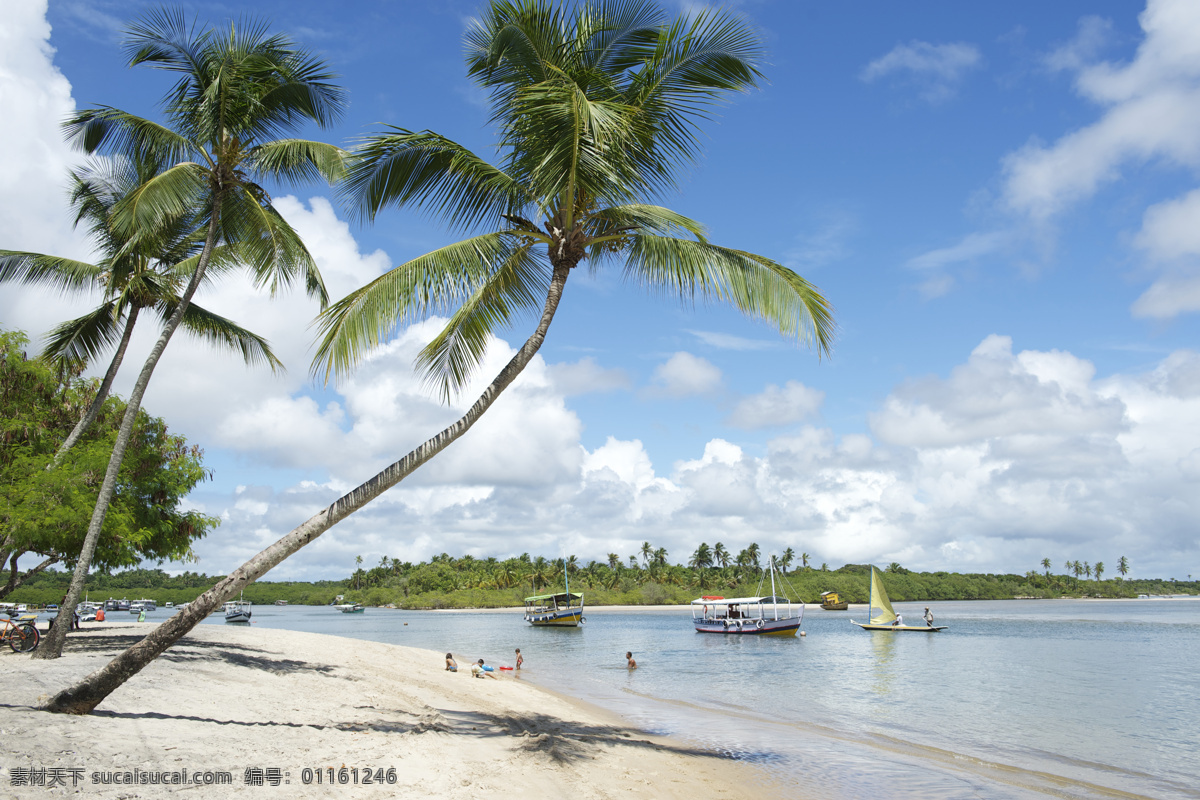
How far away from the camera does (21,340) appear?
16859mm

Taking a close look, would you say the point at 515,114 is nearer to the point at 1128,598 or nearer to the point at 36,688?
the point at 36,688

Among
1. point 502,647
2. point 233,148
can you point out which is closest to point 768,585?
point 502,647

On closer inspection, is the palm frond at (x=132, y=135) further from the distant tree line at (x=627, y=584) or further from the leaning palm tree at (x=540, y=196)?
the distant tree line at (x=627, y=584)

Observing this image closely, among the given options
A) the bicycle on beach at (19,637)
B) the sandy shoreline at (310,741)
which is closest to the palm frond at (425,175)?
the sandy shoreline at (310,741)

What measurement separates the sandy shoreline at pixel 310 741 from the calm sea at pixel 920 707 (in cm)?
269

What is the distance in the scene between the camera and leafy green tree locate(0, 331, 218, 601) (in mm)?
14320

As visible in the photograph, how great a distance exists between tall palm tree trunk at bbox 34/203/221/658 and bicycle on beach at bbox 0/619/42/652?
3098 millimetres

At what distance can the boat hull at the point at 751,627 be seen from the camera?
48.1 meters

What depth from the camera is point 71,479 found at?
14836 mm

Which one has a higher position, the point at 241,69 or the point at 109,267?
the point at 241,69

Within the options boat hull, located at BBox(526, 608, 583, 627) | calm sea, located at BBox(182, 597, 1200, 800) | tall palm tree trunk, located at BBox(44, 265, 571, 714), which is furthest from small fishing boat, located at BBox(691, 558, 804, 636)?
tall palm tree trunk, located at BBox(44, 265, 571, 714)

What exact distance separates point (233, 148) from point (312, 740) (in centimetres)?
896

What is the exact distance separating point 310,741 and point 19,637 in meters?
10.8

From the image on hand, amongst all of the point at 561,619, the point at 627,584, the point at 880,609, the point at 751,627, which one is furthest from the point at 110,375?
the point at 627,584
